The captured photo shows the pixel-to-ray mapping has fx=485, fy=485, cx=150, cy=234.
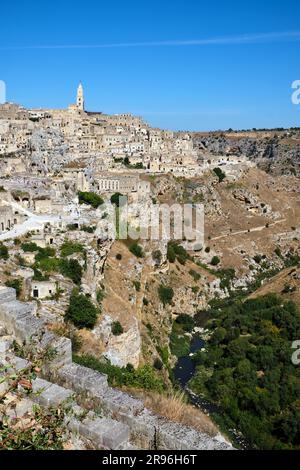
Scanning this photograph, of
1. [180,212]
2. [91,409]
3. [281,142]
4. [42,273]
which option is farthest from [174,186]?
[281,142]

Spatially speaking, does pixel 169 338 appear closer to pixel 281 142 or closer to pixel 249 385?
pixel 249 385

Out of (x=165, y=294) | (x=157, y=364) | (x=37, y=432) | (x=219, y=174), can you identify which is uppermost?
(x=219, y=174)

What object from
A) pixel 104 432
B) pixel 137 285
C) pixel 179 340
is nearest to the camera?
pixel 104 432

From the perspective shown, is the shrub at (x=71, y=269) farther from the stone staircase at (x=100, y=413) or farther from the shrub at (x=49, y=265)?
the stone staircase at (x=100, y=413)

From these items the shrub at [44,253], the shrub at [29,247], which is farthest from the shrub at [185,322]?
the shrub at [29,247]

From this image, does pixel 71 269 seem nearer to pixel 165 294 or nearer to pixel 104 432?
pixel 165 294
